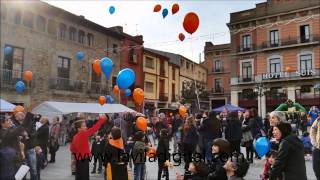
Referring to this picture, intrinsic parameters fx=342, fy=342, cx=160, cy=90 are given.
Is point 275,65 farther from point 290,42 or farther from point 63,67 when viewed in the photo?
point 63,67

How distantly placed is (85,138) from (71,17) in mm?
19541

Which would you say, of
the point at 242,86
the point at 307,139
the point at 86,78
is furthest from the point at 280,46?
the point at 307,139

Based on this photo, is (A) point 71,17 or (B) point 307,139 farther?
(A) point 71,17

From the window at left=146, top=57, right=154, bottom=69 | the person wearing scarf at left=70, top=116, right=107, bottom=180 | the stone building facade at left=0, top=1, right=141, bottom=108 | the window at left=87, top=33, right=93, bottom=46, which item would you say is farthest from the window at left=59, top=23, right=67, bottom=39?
the person wearing scarf at left=70, top=116, right=107, bottom=180

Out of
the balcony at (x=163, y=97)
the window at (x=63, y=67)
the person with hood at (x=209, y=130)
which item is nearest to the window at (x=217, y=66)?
the balcony at (x=163, y=97)

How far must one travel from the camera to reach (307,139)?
11.0 metres

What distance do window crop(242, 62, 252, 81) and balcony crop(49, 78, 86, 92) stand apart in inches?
688

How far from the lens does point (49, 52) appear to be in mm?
22375

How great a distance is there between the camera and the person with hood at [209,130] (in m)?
8.77

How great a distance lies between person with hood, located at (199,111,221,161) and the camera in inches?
345

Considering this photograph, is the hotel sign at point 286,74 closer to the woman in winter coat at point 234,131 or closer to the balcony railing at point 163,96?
the balcony railing at point 163,96

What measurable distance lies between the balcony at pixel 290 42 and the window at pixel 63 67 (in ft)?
64.3

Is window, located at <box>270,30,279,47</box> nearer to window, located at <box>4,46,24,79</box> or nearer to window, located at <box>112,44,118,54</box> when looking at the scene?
window, located at <box>112,44,118,54</box>

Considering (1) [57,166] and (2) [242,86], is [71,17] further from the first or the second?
(2) [242,86]
